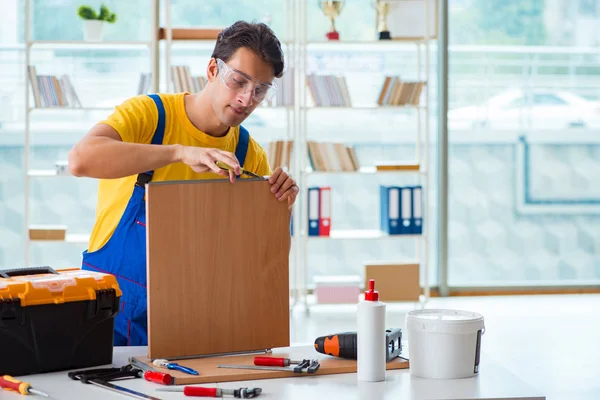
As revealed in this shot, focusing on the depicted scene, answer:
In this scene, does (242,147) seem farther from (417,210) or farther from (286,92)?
(417,210)

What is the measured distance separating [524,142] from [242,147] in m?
4.07

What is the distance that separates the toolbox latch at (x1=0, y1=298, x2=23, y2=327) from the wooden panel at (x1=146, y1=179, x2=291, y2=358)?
275mm

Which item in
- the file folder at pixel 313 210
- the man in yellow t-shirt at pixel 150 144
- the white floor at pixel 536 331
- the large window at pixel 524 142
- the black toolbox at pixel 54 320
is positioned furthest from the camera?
the large window at pixel 524 142

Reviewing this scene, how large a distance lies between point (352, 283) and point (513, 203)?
149cm

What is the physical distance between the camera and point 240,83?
79.3 inches

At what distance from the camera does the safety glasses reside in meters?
2.00

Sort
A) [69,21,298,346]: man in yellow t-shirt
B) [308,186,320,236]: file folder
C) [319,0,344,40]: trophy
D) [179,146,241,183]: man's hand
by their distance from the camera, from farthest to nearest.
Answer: [319,0,344,40]: trophy, [308,186,320,236]: file folder, [69,21,298,346]: man in yellow t-shirt, [179,146,241,183]: man's hand

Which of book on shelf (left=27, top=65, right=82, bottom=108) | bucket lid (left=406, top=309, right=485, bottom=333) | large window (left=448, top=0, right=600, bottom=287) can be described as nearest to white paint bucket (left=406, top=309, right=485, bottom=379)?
bucket lid (left=406, top=309, right=485, bottom=333)

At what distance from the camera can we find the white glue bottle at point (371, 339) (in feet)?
5.51

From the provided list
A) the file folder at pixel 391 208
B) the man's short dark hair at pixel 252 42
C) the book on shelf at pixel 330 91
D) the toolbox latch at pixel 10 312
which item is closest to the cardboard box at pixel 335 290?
the file folder at pixel 391 208

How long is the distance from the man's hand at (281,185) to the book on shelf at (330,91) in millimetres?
3319

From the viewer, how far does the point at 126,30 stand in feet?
18.2

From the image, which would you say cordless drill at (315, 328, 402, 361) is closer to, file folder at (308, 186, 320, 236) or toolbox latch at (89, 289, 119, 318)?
toolbox latch at (89, 289, 119, 318)

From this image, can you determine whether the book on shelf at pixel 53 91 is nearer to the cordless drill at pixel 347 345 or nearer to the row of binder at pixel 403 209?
the row of binder at pixel 403 209
